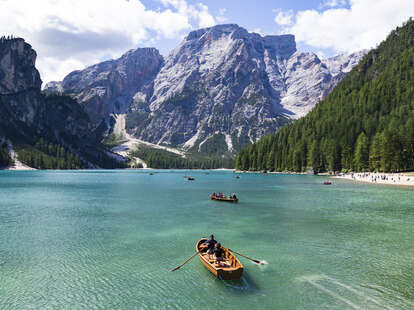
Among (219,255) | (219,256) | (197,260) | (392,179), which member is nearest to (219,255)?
(219,255)

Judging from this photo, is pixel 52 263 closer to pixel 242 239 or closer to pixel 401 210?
pixel 242 239

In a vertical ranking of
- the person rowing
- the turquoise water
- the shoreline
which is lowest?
the turquoise water

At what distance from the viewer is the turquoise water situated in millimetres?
21969

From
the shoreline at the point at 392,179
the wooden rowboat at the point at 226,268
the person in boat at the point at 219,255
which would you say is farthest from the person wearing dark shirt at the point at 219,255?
the shoreline at the point at 392,179

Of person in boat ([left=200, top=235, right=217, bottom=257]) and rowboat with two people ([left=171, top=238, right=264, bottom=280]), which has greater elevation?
person in boat ([left=200, top=235, right=217, bottom=257])

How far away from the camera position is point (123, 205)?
69562mm

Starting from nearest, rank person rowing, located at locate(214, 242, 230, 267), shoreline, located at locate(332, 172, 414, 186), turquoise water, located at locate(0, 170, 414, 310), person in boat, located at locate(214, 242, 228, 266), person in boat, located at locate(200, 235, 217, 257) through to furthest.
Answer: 1. turquoise water, located at locate(0, 170, 414, 310)
2. person rowing, located at locate(214, 242, 230, 267)
3. person in boat, located at locate(214, 242, 228, 266)
4. person in boat, located at locate(200, 235, 217, 257)
5. shoreline, located at locate(332, 172, 414, 186)

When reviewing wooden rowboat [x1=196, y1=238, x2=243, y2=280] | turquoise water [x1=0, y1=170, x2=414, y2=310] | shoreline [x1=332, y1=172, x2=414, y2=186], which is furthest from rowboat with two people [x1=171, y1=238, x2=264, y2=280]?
shoreline [x1=332, y1=172, x2=414, y2=186]

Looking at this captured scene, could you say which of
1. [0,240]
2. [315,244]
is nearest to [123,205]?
[0,240]

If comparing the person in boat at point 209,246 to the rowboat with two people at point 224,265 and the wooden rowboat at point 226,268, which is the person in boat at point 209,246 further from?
the wooden rowboat at point 226,268

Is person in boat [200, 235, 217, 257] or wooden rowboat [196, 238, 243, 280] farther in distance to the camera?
person in boat [200, 235, 217, 257]

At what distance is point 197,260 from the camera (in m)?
30.7

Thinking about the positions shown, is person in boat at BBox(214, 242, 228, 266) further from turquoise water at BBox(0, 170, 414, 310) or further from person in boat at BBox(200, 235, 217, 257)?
turquoise water at BBox(0, 170, 414, 310)

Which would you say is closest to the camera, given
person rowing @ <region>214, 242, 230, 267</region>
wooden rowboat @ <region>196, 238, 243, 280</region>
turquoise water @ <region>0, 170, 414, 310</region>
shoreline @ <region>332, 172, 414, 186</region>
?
turquoise water @ <region>0, 170, 414, 310</region>
